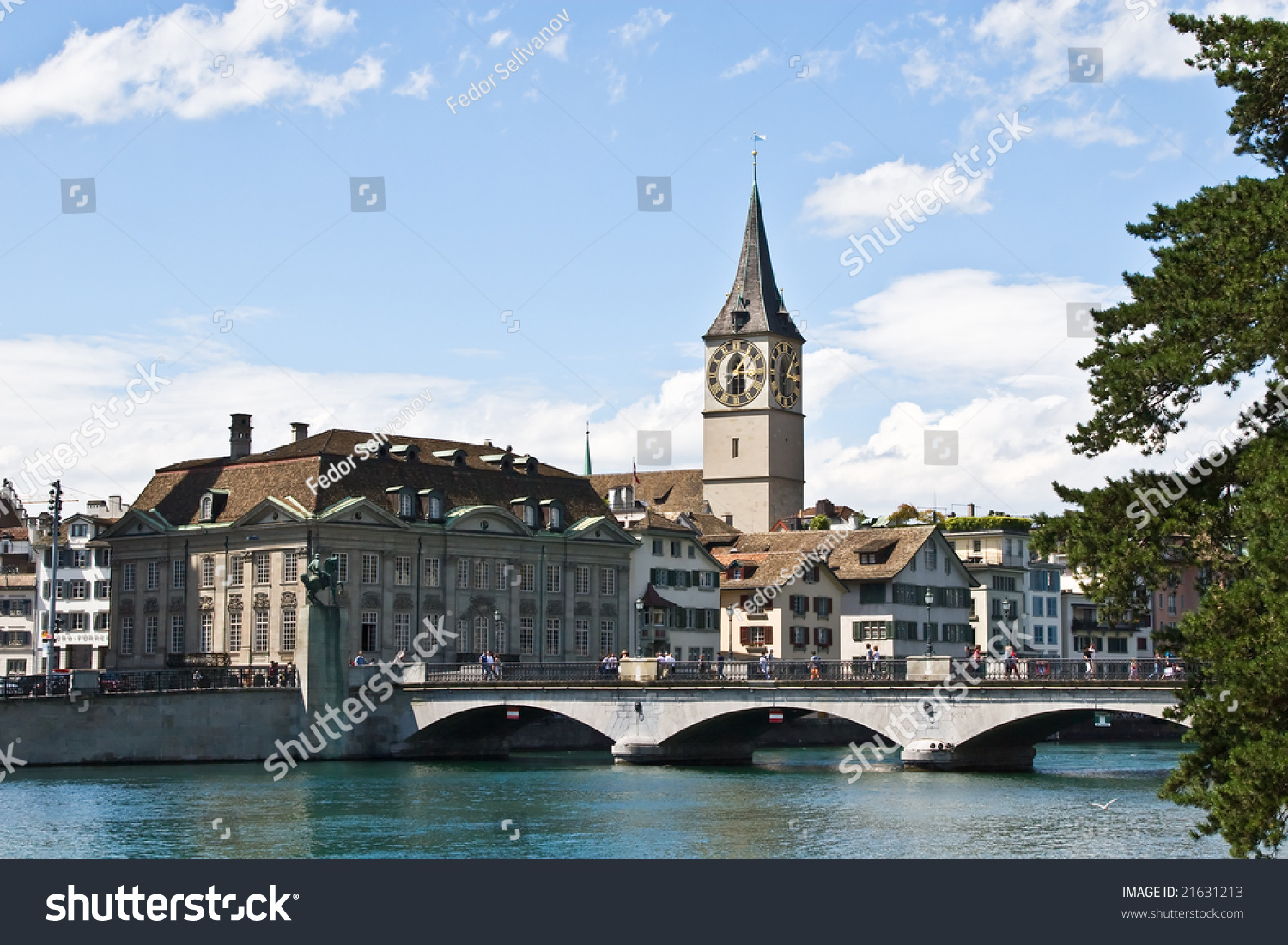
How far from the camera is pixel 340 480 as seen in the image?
285 ft

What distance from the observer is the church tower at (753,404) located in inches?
5320

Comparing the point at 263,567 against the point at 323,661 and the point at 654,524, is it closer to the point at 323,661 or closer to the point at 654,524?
the point at 323,661

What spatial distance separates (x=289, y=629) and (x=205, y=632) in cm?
559

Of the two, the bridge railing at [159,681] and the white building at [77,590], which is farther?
the white building at [77,590]

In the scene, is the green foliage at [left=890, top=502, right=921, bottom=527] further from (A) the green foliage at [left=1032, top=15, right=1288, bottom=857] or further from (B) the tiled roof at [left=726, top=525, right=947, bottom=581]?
(A) the green foliage at [left=1032, top=15, right=1288, bottom=857]

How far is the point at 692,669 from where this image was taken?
69.6m

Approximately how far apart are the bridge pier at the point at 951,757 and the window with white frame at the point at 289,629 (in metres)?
31.7

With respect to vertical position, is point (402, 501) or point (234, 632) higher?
point (402, 501)

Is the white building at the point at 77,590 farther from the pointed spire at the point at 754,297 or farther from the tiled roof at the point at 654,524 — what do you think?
the pointed spire at the point at 754,297

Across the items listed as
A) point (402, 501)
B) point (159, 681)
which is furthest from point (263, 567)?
point (159, 681)

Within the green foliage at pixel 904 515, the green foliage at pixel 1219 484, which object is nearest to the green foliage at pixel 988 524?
the green foliage at pixel 904 515

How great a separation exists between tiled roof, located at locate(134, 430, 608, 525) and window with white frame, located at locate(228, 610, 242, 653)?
445 cm

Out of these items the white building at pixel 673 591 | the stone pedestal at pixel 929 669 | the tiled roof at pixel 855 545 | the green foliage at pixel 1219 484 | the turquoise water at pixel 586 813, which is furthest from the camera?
the tiled roof at pixel 855 545
